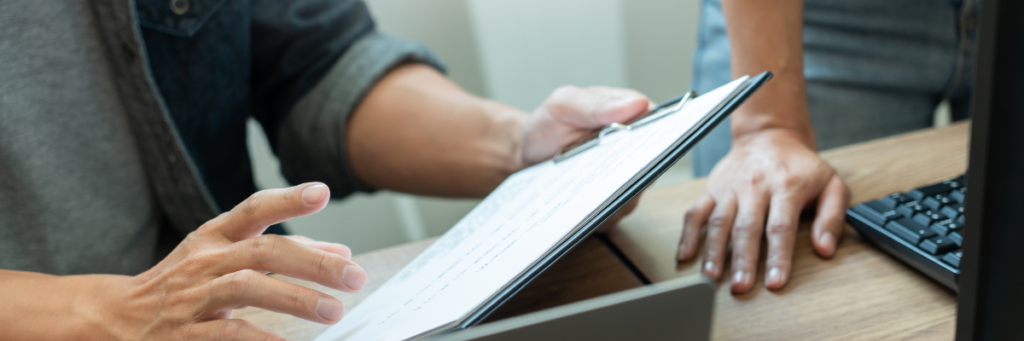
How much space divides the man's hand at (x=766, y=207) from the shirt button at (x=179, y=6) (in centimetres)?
→ 56

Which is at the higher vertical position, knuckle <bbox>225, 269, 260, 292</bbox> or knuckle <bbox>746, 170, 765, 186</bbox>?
knuckle <bbox>225, 269, 260, 292</bbox>

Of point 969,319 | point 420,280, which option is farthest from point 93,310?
point 969,319

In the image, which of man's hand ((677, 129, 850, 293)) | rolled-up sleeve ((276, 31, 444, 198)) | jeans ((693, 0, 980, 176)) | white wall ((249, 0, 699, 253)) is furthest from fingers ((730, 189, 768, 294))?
white wall ((249, 0, 699, 253))

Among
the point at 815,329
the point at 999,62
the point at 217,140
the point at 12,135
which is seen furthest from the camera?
the point at 217,140

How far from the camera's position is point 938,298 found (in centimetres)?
34

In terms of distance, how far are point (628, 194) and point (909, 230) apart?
0.23 meters

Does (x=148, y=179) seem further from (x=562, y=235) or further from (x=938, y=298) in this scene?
(x=938, y=298)

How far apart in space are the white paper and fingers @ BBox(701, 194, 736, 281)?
10cm

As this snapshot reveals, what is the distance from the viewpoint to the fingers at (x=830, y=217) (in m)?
0.41

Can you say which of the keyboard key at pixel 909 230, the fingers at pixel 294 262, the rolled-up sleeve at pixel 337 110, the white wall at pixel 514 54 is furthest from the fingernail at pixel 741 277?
the white wall at pixel 514 54

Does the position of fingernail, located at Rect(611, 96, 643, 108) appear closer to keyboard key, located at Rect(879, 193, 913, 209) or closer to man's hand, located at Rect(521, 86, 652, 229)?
man's hand, located at Rect(521, 86, 652, 229)

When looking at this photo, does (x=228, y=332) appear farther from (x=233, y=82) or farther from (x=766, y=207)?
(x=233, y=82)

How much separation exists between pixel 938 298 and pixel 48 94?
75 cm

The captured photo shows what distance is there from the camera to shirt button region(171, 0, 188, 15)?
618mm
